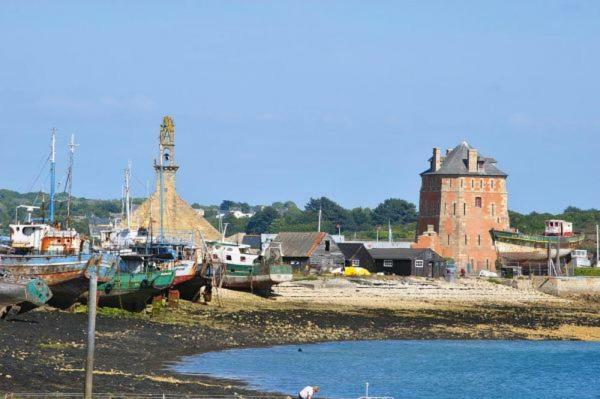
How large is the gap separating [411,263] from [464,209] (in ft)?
36.2

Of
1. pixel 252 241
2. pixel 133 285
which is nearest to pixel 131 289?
pixel 133 285

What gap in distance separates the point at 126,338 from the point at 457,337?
62.6 feet

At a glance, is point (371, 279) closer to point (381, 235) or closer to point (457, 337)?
point (457, 337)

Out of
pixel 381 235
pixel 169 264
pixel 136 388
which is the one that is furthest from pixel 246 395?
pixel 381 235

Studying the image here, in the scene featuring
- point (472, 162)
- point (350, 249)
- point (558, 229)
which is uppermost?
point (472, 162)

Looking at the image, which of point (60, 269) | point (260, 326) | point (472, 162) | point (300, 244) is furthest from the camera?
point (472, 162)

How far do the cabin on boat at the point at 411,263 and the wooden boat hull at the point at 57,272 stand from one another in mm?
49912

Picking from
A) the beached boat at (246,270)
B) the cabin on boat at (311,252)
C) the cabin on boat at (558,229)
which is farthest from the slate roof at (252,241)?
the beached boat at (246,270)

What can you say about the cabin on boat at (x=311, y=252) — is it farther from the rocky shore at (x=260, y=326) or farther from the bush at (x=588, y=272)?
the bush at (x=588, y=272)

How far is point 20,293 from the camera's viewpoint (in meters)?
47.7

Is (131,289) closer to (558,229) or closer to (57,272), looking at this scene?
(57,272)

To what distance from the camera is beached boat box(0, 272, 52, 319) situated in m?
47.6

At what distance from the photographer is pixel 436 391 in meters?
46.2

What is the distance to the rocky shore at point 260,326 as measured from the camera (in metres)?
37.5
